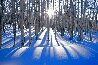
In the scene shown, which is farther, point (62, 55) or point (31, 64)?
point (62, 55)

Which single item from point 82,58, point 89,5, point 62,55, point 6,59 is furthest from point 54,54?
point 89,5

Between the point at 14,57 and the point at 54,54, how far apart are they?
7.26ft

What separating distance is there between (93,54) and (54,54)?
7.11 feet

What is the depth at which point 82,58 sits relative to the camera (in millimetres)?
12539

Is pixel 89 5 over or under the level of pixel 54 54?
over

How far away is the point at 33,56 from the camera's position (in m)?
13.0

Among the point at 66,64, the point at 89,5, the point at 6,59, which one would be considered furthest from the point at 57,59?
the point at 89,5

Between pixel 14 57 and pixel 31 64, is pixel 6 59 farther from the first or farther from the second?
pixel 31 64

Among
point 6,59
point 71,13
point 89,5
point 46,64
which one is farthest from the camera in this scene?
point 89,5

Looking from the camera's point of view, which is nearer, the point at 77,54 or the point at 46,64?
the point at 46,64

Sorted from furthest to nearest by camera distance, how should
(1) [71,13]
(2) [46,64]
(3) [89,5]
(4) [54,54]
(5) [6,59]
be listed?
(3) [89,5]
(1) [71,13]
(4) [54,54]
(5) [6,59]
(2) [46,64]

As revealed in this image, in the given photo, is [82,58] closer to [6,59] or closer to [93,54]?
[93,54]

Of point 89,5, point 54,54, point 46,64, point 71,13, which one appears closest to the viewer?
point 46,64

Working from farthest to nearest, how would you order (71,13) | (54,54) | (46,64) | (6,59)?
(71,13)
(54,54)
(6,59)
(46,64)
